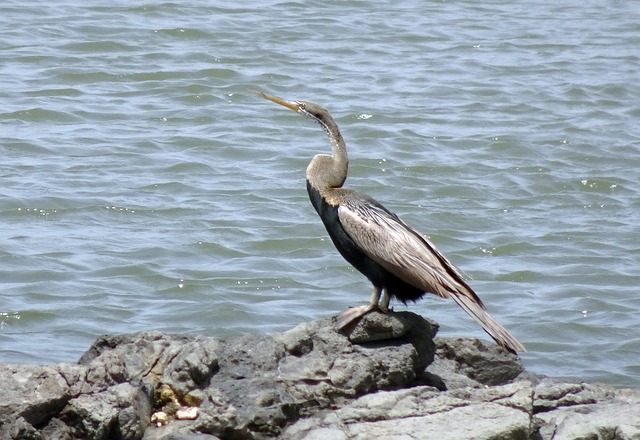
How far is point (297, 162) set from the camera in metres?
12.0

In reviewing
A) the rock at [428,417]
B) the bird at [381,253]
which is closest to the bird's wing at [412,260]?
the bird at [381,253]

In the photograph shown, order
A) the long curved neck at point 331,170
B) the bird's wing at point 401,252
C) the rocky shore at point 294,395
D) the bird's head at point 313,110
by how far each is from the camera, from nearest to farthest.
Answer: the rocky shore at point 294,395
the bird's wing at point 401,252
the long curved neck at point 331,170
the bird's head at point 313,110

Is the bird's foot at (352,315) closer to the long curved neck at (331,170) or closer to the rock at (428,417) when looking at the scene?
the rock at (428,417)

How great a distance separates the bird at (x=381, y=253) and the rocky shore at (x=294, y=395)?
0.58ft

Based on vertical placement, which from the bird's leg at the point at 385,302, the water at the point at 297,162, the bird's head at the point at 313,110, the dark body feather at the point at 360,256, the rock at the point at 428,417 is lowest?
A: the water at the point at 297,162

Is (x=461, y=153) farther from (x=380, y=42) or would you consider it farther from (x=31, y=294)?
(x=31, y=294)

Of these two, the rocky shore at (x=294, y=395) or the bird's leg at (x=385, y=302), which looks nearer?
the rocky shore at (x=294, y=395)

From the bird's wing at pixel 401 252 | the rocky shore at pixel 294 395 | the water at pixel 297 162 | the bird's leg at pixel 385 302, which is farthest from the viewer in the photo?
the water at pixel 297 162

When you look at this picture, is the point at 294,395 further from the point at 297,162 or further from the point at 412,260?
the point at 297,162

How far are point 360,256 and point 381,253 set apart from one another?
0.17 meters

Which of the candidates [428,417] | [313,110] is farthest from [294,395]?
[313,110]

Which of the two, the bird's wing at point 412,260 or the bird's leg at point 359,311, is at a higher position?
the bird's wing at point 412,260

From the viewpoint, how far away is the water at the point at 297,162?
28.8 ft

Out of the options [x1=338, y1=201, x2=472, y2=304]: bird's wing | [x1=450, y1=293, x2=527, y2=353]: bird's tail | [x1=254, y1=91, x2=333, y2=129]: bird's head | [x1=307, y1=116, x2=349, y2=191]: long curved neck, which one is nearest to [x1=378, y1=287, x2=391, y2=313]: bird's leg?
[x1=338, y1=201, x2=472, y2=304]: bird's wing
